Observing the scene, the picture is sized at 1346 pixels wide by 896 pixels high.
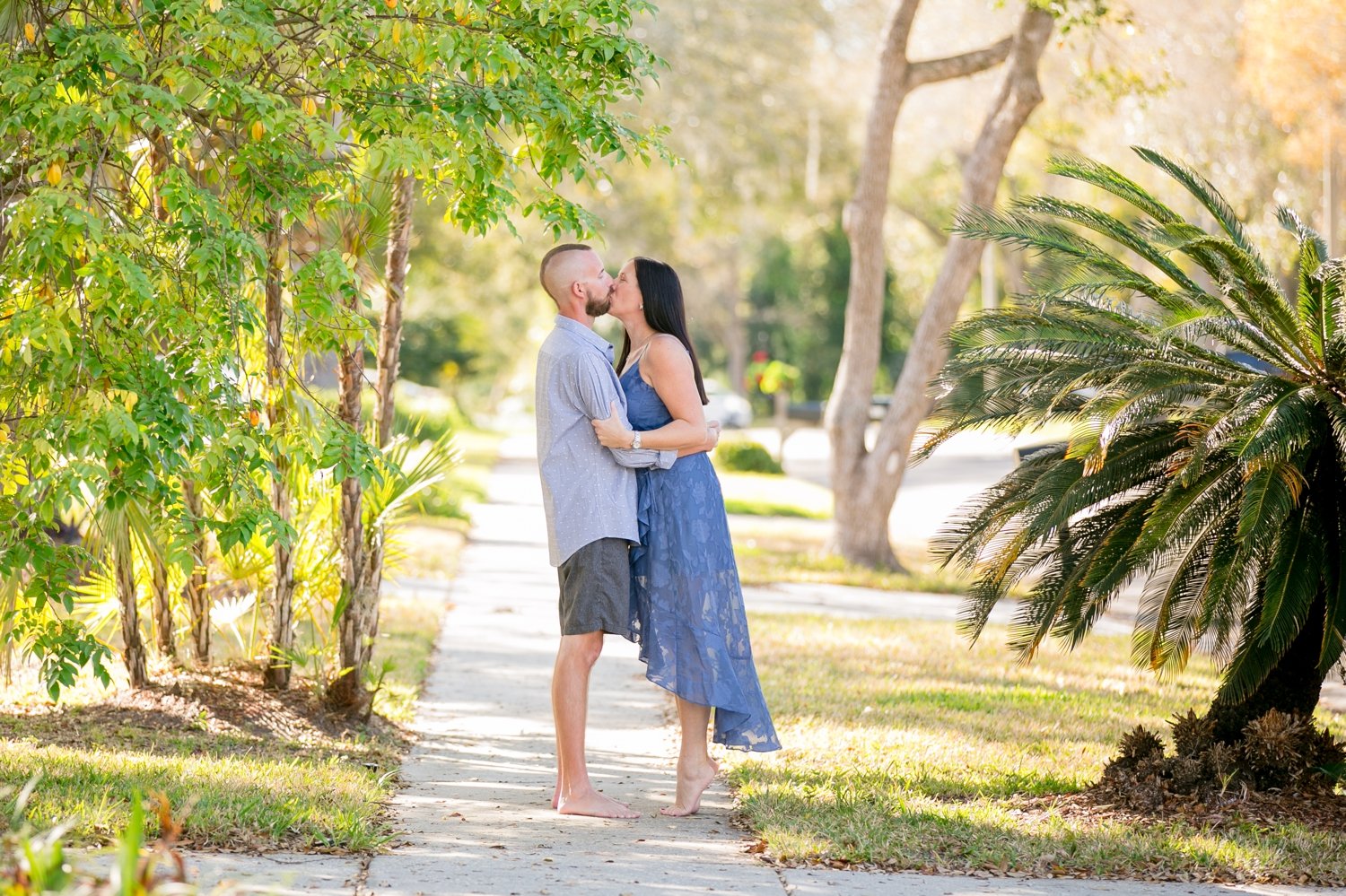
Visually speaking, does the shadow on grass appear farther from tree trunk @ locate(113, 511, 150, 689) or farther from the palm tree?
tree trunk @ locate(113, 511, 150, 689)

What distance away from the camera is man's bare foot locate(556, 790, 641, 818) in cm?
521

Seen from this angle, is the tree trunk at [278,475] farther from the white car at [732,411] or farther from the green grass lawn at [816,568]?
the white car at [732,411]

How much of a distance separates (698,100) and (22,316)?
1838 cm

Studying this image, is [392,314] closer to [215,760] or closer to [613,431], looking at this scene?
[613,431]

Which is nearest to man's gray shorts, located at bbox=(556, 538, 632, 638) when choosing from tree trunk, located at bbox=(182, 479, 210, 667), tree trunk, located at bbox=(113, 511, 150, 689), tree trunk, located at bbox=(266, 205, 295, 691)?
tree trunk, located at bbox=(266, 205, 295, 691)

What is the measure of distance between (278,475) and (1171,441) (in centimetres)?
353

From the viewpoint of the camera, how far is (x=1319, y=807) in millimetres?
5273

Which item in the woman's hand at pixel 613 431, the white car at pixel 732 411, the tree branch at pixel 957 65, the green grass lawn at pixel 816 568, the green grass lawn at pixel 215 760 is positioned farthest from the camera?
the white car at pixel 732 411

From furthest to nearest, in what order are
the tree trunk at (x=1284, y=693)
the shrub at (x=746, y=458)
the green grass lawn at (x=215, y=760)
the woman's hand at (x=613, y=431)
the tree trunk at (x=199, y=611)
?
the shrub at (x=746, y=458), the tree trunk at (x=199, y=611), the tree trunk at (x=1284, y=693), the woman's hand at (x=613, y=431), the green grass lawn at (x=215, y=760)

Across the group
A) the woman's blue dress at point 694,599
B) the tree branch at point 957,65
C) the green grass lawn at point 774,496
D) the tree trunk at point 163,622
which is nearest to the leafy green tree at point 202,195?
the woman's blue dress at point 694,599

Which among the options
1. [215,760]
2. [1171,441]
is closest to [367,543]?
[215,760]

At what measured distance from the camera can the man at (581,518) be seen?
521 centimetres

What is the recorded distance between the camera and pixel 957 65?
13656mm

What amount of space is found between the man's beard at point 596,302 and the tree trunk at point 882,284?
8.02m
